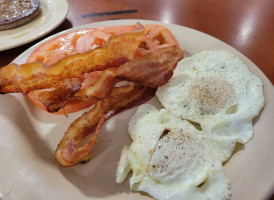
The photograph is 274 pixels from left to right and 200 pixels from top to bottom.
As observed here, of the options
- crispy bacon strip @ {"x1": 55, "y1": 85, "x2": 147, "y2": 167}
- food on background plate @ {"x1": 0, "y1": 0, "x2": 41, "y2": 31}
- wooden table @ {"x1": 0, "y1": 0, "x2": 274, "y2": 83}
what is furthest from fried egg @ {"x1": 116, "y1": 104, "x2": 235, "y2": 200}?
food on background plate @ {"x1": 0, "y1": 0, "x2": 41, "y2": 31}

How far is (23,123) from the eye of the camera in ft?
5.61

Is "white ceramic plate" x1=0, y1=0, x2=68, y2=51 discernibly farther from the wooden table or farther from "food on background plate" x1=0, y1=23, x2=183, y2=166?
"food on background plate" x1=0, y1=23, x2=183, y2=166

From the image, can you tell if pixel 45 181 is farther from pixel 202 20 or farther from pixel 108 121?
pixel 202 20

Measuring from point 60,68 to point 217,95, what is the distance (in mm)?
1048

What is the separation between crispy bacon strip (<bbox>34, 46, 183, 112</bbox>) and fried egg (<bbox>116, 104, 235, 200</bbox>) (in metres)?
0.34

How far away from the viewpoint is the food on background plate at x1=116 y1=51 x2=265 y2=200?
1307 mm

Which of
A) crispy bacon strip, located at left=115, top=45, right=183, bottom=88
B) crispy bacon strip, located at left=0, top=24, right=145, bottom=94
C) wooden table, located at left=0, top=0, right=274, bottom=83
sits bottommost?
wooden table, located at left=0, top=0, right=274, bottom=83

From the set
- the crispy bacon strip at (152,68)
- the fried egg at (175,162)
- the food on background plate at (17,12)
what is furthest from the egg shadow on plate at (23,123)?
the food on background plate at (17,12)

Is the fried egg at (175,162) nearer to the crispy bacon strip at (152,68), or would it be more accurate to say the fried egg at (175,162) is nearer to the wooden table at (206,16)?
the crispy bacon strip at (152,68)

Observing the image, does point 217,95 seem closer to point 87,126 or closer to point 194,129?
point 194,129

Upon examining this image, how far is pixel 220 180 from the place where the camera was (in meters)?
1.29

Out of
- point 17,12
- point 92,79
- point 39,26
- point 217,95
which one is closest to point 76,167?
point 92,79

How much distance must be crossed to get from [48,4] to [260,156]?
2.67 m

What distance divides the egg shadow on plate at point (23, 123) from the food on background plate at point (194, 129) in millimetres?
504
